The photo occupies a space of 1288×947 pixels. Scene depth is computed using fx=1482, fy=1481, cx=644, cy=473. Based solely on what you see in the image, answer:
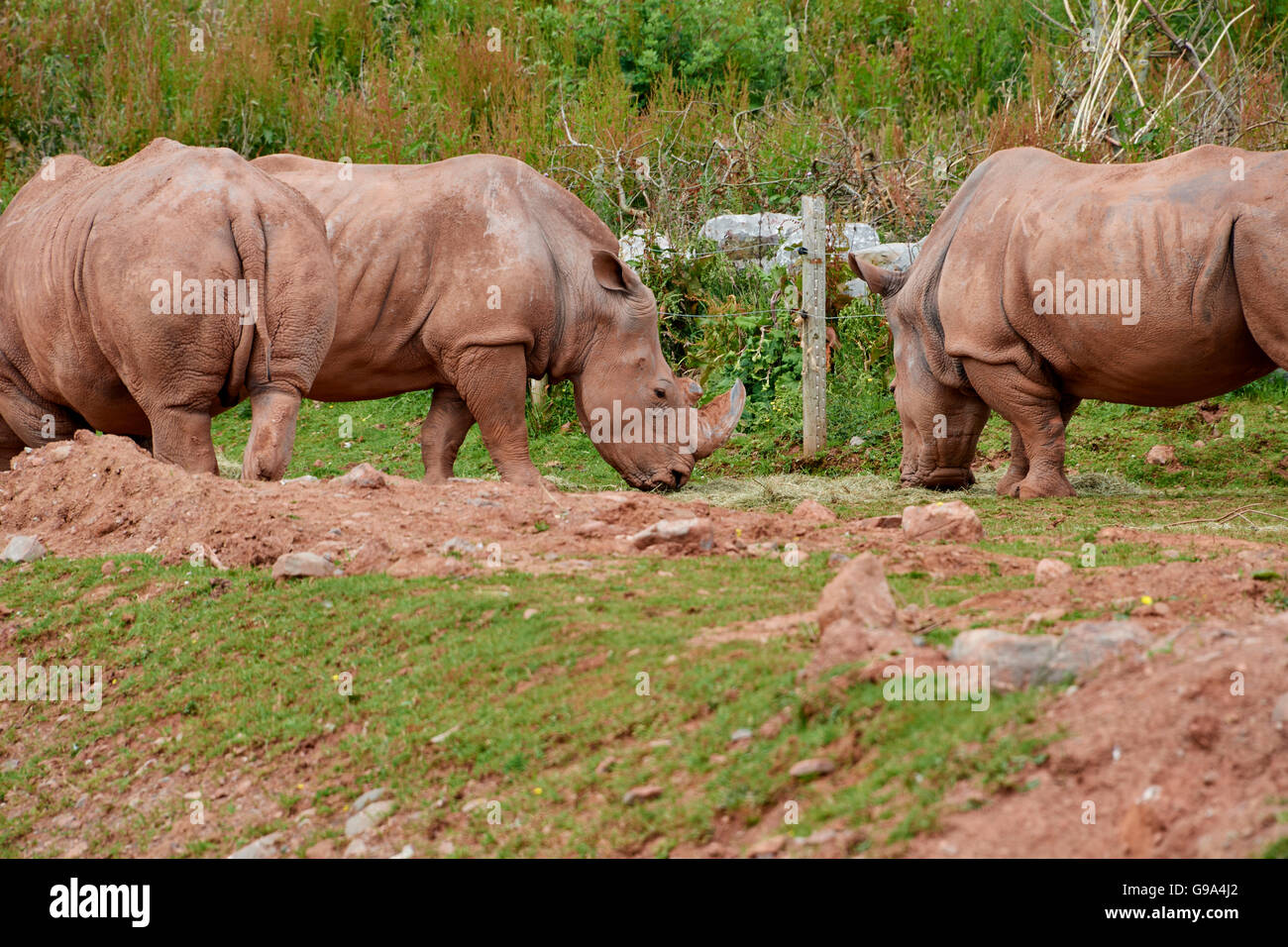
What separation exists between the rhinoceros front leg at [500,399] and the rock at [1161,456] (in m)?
4.38

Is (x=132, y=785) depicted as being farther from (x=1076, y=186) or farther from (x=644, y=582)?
(x=1076, y=186)

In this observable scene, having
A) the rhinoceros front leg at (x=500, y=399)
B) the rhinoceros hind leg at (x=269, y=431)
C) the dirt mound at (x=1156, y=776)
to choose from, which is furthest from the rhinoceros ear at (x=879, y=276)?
the dirt mound at (x=1156, y=776)

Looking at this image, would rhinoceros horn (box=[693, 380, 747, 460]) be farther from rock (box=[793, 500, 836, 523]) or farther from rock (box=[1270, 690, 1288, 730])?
rock (box=[1270, 690, 1288, 730])

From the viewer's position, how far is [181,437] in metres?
7.21

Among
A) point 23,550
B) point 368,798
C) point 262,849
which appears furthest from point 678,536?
point 23,550

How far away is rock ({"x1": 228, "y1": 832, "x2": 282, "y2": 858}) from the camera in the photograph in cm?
410

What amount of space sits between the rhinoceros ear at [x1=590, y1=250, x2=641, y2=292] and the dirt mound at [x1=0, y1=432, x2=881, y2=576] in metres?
2.39

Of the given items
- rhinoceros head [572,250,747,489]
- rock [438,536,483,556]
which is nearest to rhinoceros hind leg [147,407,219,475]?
rock [438,536,483,556]

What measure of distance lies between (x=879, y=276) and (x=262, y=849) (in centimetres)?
706

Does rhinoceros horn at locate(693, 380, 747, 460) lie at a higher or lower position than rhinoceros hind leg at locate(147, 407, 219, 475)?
lower

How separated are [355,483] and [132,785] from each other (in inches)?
89.9

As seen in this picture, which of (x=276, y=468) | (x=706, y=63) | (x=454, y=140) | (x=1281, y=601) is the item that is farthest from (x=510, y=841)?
(x=706, y=63)

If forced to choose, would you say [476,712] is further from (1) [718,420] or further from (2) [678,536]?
(1) [718,420]
